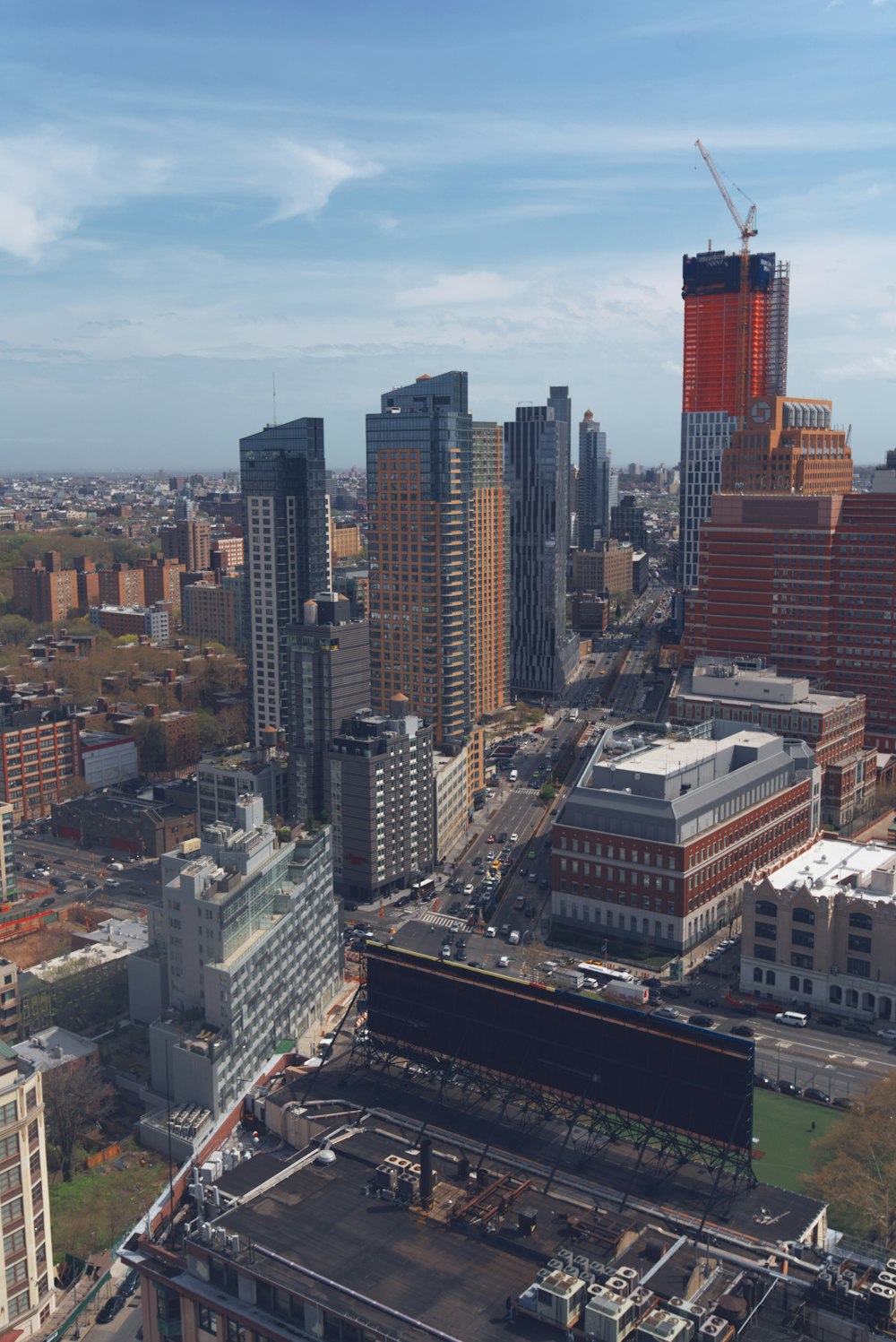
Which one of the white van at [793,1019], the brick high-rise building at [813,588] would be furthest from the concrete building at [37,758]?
the white van at [793,1019]

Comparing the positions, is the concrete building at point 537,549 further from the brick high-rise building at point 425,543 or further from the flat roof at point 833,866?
the flat roof at point 833,866

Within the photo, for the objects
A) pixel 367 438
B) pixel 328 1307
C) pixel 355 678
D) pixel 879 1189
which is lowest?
pixel 879 1189

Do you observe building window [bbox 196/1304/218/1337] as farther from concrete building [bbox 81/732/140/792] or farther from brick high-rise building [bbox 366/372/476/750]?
concrete building [bbox 81/732/140/792]

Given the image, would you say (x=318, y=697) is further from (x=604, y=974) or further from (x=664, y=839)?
(x=604, y=974)

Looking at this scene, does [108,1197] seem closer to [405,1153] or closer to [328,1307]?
[405,1153]

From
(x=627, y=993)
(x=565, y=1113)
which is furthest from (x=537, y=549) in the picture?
(x=565, y=1113)

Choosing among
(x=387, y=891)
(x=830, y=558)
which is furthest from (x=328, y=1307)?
(x=830, y=558)
